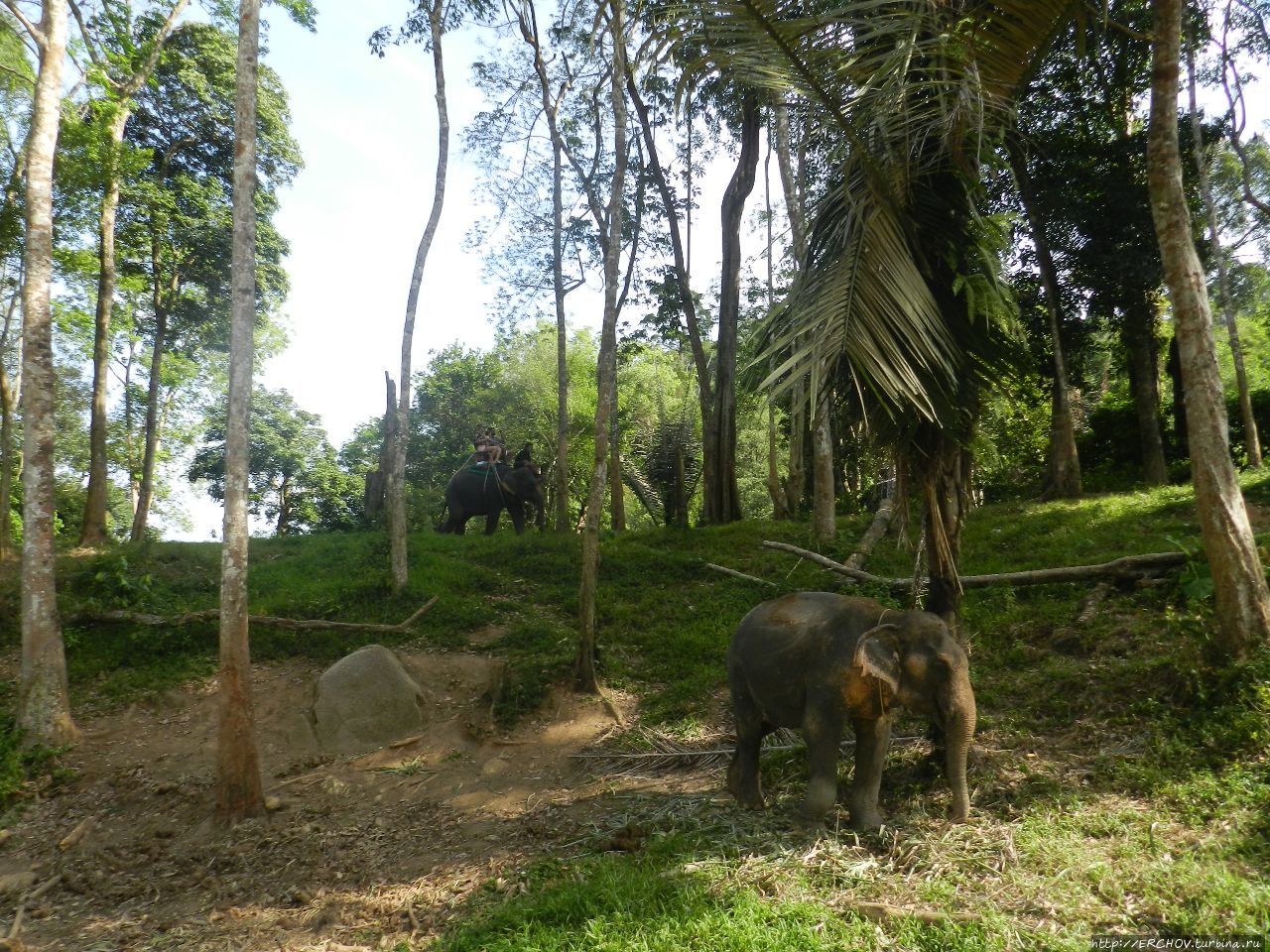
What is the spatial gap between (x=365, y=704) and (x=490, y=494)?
9673 millimetres

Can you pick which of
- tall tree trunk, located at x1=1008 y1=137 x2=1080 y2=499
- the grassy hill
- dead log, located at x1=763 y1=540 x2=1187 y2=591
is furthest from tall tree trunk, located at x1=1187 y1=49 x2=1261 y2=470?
dead log, located at x1=763 y1=540 x2=1187 y2=591

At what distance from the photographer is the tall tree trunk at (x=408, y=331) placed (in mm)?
12344

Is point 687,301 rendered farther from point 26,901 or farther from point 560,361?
point 26,901

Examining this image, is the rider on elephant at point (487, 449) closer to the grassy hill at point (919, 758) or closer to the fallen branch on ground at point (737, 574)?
the grassy hill at point (919, 758)

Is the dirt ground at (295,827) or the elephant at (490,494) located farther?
the elephant at (490,494)

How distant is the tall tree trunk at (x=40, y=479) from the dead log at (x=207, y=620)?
6.28 feet

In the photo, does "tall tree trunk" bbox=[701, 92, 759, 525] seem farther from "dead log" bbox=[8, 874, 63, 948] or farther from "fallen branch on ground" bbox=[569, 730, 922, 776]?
"dead log" bbox=[8, 874, 63, 948]

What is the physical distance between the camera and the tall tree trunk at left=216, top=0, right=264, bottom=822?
718 cm

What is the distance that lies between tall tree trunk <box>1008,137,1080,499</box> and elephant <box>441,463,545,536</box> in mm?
10863

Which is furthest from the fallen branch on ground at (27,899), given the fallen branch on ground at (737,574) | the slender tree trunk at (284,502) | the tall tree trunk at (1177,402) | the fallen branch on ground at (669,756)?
the slender tree trunk at (284,502)

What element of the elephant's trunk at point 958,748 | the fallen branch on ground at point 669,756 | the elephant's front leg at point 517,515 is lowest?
the fallen branch on ground at point 669,756

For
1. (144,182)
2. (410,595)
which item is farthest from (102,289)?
(410,595)

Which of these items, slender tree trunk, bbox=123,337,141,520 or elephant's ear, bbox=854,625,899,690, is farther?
slender tree trunk, bbox=123,337,141,520

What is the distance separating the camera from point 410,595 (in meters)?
12.3
